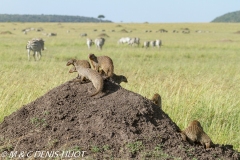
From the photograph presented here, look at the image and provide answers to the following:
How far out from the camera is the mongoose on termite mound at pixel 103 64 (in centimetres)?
613

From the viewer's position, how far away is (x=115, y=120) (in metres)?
5.09

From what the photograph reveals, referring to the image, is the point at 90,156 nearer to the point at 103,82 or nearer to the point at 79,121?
the point at 79,121

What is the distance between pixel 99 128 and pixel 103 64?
1369 millimetres

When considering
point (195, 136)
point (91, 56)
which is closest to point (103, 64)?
point (91, 56)

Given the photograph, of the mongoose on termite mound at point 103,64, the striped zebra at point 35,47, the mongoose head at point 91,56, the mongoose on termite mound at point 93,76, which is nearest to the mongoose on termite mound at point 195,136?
Result: the mongoose on termite mound at point 93,76

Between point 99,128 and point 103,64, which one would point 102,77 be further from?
point 99,128

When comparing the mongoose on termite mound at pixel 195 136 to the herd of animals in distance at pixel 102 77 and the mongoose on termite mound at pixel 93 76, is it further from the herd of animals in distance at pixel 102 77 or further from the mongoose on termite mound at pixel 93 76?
the mongoose on termite mound at pixel 93 76

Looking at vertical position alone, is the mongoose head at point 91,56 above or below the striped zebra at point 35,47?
above

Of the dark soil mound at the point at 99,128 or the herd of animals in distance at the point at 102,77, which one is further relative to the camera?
the herd of animals in distance at the point at 102,77

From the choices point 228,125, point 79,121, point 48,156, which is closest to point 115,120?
point 79,121

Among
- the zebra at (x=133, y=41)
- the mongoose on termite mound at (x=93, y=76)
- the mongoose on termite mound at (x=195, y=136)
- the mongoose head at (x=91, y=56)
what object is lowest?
the zebra at (x=133, y=41)

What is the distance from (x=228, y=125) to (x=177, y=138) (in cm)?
286

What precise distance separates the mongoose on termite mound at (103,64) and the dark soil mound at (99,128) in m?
0.50

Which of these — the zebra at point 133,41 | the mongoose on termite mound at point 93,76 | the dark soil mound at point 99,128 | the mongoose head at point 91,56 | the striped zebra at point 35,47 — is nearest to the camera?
the dark soil mound at point 99,128
